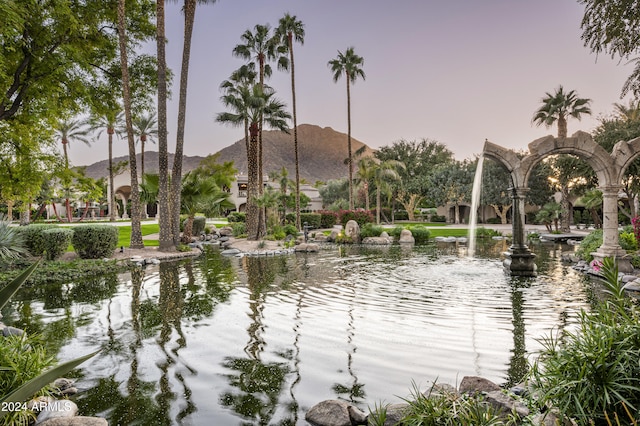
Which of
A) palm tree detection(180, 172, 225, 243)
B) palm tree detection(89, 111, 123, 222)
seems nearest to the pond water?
palm tree detection(180, 172, 225, 243)

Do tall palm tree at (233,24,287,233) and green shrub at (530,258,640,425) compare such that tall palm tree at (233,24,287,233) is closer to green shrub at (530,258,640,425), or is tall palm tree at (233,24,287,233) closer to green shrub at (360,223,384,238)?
green shrub at (360,223,384,238)

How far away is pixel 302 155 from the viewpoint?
179 meters

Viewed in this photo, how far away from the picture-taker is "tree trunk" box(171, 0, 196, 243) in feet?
62.5

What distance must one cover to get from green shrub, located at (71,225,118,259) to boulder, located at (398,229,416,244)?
1628 centimetres

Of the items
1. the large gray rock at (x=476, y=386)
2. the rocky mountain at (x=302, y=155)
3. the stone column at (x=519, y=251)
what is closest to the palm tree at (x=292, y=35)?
the stone column at (x=519, y=251)

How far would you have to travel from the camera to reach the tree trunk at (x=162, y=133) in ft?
59.2

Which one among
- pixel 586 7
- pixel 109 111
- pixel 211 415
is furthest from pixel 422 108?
pixel 211 415

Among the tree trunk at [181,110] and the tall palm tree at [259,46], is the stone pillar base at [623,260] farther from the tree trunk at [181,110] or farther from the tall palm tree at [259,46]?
the tall palm tree at [259,46]

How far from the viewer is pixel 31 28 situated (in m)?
14.4

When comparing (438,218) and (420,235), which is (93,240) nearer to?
(420,235)

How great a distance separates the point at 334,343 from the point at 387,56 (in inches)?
937

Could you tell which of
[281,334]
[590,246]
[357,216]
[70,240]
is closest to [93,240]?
[70,240]

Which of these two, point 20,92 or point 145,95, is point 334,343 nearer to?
point 20,92

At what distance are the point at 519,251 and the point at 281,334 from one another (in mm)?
8880
